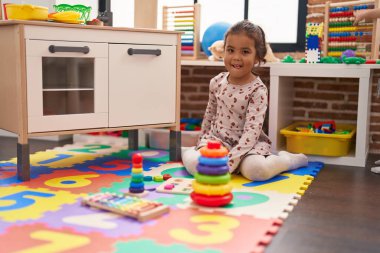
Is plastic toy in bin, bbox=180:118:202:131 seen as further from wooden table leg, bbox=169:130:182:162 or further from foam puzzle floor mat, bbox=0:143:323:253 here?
foam puzzle floor mat, bbox=0:143:323:253

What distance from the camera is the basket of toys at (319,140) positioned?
8.45 feet

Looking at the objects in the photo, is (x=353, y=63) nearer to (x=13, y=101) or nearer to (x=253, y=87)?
(x=253, y=87)

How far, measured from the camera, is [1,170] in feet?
7.45

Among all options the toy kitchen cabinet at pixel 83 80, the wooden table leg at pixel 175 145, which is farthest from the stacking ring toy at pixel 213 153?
the wooden table leg at pixel 175 145

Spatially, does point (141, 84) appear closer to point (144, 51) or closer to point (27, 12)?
point (144, 51)

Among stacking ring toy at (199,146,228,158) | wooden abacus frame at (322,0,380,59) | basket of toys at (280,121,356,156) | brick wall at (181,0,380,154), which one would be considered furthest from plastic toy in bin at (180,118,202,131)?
stacking ring toy at (199,146,228,158)

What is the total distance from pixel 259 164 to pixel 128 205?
2.36 feet

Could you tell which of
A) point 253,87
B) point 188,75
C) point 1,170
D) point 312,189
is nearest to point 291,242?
point 312,189

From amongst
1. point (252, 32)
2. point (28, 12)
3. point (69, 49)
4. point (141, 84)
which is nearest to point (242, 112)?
point (252, 32)

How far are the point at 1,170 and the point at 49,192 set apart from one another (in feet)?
1.66

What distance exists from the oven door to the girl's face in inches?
23.8

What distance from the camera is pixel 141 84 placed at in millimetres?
2385

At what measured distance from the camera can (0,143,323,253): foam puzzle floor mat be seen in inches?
54.3

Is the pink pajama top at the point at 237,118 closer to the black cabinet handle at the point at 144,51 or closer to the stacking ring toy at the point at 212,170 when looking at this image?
the black cabinet handle at the point at 144,51
